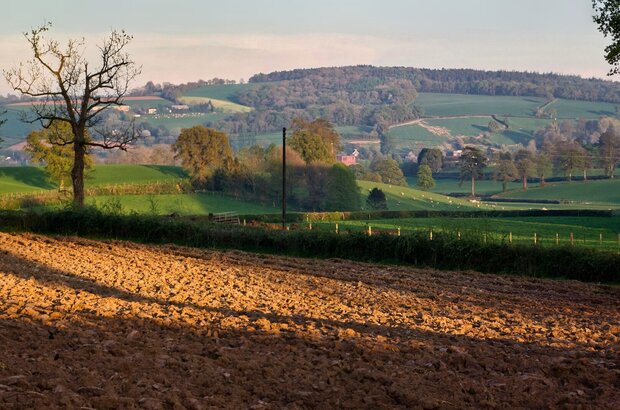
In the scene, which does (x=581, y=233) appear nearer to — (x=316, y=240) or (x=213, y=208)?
(x=316, y=240)

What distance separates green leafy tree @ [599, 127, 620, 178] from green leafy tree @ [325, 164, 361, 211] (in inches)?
2246

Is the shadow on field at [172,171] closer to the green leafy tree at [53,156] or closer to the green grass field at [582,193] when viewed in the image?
the green leafy tree at [53,156]

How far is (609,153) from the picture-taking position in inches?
6117

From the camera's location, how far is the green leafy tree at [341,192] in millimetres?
107250

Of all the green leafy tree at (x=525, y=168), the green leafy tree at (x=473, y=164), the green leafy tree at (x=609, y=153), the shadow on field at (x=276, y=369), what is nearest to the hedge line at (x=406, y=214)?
the shadow on field at (x=276, y=369)

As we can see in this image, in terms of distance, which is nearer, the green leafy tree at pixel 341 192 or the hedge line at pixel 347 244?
the hedge line at pixel 347 244

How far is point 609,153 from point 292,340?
148m

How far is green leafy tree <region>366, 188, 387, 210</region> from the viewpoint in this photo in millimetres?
115125

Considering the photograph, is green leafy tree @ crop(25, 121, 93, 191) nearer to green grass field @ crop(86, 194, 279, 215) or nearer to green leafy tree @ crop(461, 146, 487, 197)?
green grass field @ crop(86, 194, 279, 215)

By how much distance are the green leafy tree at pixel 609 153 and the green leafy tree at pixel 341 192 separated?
187 ft

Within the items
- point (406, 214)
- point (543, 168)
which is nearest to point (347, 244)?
point (406, 214)

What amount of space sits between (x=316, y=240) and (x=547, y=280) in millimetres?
10964

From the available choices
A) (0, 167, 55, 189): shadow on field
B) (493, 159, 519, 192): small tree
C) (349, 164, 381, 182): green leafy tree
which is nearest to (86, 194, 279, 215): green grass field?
(0, 167, 55, 189): shadow on field

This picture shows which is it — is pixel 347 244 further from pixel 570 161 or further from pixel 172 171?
pixel 570 161
